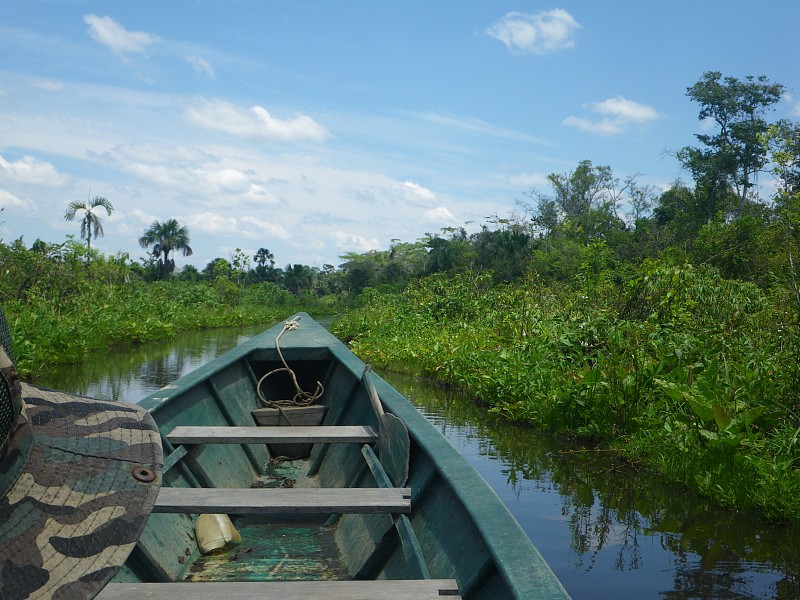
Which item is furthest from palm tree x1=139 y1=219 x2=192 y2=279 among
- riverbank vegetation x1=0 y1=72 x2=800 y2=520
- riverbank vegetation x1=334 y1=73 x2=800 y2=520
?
riverbank vegetation x1=334 y1=73 x2=800 y2=520

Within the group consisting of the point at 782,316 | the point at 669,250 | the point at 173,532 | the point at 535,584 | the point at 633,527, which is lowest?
the point at 633,527

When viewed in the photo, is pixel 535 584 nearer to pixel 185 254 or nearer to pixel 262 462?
pixel 262 462

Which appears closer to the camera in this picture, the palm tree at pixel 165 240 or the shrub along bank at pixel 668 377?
the shrub along bank at pixel 668 377

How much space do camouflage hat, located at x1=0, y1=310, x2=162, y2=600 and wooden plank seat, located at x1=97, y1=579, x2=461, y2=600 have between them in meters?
0.88

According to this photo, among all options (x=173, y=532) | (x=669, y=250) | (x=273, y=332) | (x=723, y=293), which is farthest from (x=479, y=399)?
(x=669, y=250)

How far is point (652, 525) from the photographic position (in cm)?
500

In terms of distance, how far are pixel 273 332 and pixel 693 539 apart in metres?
3.46

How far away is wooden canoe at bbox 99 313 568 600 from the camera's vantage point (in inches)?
81.0

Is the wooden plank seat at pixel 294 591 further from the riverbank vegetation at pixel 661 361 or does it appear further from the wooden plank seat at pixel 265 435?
the riverbank vegetation at pixel 661 361

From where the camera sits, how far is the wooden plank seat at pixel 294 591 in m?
2.01

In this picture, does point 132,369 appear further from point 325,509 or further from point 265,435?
point 325,509

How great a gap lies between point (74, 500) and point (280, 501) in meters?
1.62

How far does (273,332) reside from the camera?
6203 mm

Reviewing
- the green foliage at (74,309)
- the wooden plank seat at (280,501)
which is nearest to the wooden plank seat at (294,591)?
the wooden plank seat at (280,501)
